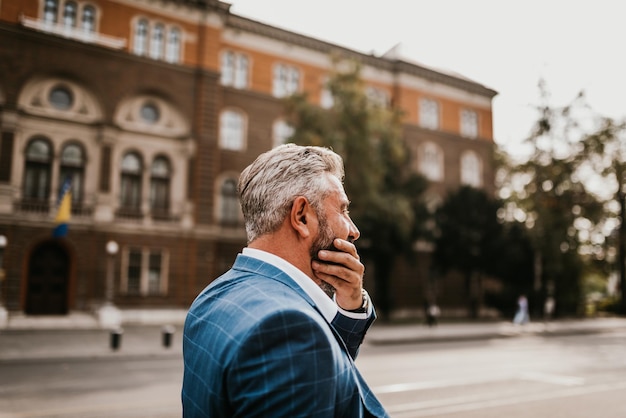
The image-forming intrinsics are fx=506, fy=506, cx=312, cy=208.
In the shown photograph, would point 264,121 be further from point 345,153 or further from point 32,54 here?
point 32,54

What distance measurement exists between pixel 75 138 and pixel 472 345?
19635 mm

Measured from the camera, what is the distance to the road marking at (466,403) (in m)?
7.37

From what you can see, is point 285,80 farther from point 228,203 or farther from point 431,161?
point 431,161

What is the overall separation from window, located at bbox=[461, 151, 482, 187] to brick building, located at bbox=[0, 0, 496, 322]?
13.5 metres

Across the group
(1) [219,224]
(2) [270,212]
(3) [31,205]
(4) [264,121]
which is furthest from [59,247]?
(2) [270,212]

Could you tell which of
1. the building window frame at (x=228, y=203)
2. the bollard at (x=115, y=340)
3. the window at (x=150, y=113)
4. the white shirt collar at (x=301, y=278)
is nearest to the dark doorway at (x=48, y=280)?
the window at (x=150, y=113)

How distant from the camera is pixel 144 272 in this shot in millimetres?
24562

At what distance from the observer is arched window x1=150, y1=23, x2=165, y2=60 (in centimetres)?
2567

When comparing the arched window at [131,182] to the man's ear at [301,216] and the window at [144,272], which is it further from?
the man's ear at [301,216]

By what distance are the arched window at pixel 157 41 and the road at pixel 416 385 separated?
1683cm

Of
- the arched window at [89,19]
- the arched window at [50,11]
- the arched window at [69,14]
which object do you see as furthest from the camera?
the arched window at [89,19]

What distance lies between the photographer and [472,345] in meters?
18.3

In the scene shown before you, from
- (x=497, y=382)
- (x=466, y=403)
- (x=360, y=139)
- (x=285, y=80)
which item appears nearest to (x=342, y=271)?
(x=466, y=403)

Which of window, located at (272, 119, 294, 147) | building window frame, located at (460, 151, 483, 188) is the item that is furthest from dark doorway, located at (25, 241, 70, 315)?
building window frame, located at (460, 151, 483, 188)
